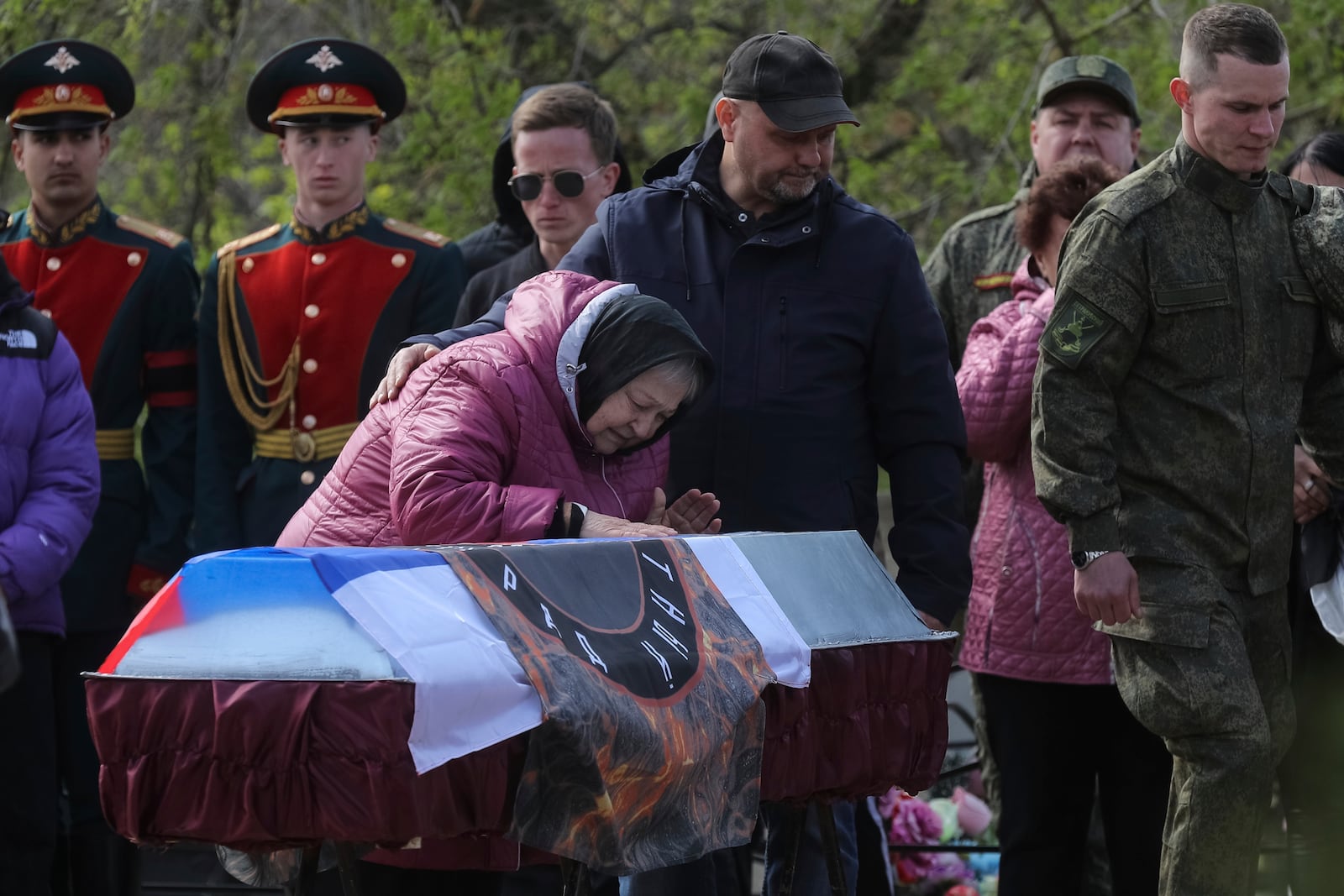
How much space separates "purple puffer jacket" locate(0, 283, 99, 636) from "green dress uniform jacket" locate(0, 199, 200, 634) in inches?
20.6

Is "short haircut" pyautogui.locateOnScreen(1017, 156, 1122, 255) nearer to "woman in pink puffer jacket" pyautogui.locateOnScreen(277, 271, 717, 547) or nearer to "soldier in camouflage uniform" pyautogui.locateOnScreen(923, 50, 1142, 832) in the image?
"soldier in camouflage uniform" pyautogui.locateOnScreen(923, 50, 1142, 832)

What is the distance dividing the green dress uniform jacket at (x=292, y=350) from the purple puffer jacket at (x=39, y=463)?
58cm

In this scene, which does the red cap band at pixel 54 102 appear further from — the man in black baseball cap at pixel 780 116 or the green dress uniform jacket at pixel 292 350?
the man in black baseball cap at pixel 780 116

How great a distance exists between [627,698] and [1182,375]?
1.87 metres

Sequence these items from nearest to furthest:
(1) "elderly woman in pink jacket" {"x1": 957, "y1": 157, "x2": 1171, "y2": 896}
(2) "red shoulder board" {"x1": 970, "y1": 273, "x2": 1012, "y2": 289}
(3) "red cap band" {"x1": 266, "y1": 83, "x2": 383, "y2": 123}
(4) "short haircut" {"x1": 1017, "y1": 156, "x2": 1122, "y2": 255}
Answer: (1) "elderly woman in pink jacket" {"x1": 957, "y1": 157, "x2": 1171, "y2": 896} → (4) "short haircut" {"x1": 1017, "y1": 156, "x2": 1122, "y2": 255} → (2) "red shoulder board" {"x1": 970, "y1": 273, "x2": 1012, "y2": 289} → (3) "red cap band" {"x1": 266, "y1": 83, "x2": 383, "y2": 123}

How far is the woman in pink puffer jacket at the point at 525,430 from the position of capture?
11.5 feet

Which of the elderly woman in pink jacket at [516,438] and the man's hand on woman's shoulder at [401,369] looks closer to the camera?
the elderly woman in pink jacket at [516,438]

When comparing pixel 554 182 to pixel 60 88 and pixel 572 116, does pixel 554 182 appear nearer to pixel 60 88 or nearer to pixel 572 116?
pixel 572 116

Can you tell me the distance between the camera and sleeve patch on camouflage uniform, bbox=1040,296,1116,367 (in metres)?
4.34

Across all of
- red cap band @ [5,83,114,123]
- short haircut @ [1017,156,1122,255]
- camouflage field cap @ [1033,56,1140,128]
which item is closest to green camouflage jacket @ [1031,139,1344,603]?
short haircut @ [1017,156,1122,255]

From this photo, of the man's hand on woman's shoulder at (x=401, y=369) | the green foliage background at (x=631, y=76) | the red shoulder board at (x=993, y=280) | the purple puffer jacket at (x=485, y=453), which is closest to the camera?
the purple puffer jacket at (x=485, y=453)

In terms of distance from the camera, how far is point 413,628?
9.27 ft

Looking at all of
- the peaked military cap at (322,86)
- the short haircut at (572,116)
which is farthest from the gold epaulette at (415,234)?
the short haircut at (572,116)

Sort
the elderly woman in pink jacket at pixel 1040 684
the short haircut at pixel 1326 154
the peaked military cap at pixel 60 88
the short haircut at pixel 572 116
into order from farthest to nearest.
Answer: the peaked military cap at pixel 60 88 → the short haircut at pixel 572 116 → the short haircut at pixel 1326 154 → the elderly woman in pink jacket at pixel 1040 684
